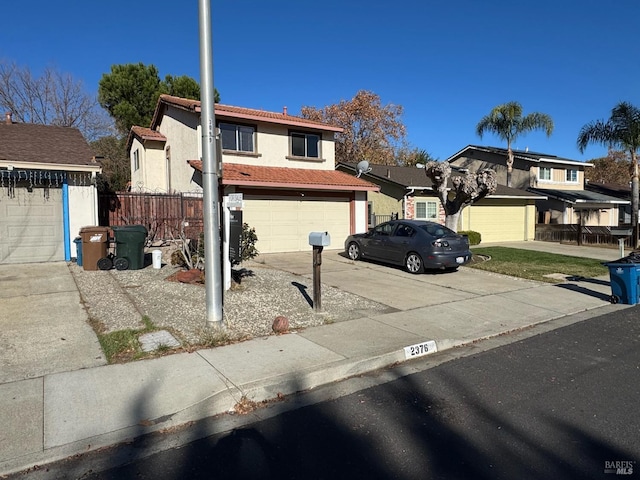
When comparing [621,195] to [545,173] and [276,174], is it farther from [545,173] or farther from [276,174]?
[276,174]

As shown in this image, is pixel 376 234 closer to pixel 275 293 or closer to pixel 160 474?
pixel 275 293

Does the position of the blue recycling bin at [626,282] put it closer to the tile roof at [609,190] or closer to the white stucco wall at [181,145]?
the white stucco wall at [181,145]

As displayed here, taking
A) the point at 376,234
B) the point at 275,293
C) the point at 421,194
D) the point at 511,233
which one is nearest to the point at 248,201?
the point at 376,234

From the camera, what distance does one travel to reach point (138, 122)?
2981cm

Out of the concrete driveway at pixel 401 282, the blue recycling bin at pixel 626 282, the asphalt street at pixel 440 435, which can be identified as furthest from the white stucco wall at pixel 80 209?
the blue recycling bin at pixel 626 282

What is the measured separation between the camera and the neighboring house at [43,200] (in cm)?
1153

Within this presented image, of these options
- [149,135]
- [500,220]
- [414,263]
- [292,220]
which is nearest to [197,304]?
[414,263]

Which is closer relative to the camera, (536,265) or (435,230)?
(435,230)

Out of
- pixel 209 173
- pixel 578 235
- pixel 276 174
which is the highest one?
pixel 276 174

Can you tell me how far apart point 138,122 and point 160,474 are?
30.6 meters

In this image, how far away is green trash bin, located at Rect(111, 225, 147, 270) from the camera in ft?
34.8

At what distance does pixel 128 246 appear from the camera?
10.7 meters

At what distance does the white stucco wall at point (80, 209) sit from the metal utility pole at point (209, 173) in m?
8.13
